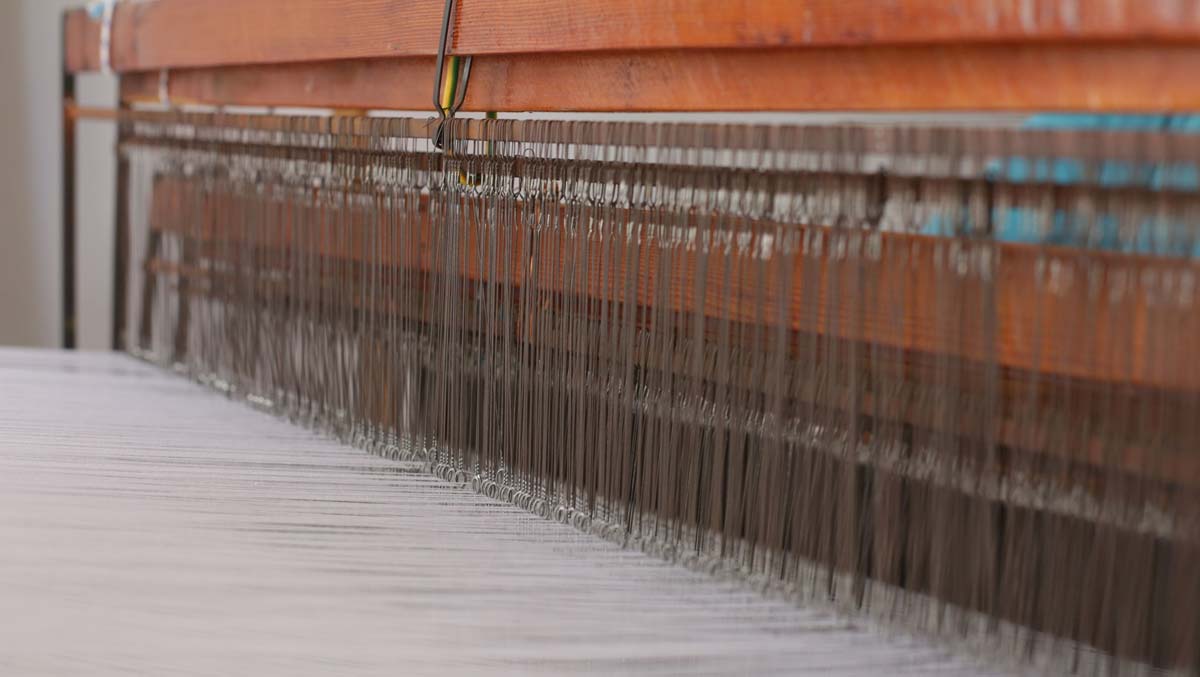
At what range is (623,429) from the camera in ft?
3.58

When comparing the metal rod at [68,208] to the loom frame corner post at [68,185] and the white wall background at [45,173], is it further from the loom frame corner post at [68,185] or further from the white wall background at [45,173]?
the white wall background at [45,173]

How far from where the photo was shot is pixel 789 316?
94 cm

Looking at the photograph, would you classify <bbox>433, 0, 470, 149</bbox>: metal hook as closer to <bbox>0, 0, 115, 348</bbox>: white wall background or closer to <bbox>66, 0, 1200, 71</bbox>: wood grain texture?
<bbox>66, 0, 1200, 71</bbox>: wood grain texture

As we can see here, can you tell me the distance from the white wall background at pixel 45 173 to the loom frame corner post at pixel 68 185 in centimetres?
156

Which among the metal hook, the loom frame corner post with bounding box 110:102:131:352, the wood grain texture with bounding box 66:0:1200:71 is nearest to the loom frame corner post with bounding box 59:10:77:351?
the loom frame corner post with bounding box 110:102:131:352

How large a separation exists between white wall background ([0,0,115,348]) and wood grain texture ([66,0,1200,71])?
2142 millimetres

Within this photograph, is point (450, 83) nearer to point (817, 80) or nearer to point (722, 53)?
point (722, 53)

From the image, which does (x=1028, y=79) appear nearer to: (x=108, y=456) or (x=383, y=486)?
(x=383, y=486)

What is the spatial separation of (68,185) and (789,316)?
1820 millimetres

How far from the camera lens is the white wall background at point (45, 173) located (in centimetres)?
398

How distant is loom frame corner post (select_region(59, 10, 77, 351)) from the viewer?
7.62ft

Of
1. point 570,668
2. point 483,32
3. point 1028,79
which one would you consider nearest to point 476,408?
point 483,32

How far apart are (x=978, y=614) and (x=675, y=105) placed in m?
0.44

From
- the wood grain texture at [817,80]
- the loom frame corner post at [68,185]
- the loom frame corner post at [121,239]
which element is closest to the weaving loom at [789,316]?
the wood grain texture at [817,80]
